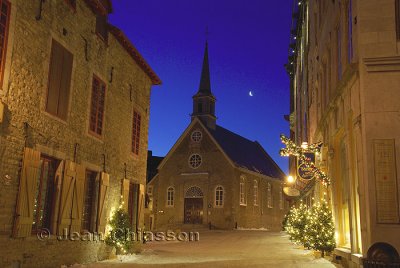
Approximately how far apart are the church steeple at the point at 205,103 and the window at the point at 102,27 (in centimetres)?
3005

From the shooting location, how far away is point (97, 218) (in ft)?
44.6

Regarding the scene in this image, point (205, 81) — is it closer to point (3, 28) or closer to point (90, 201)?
point (90, 201)

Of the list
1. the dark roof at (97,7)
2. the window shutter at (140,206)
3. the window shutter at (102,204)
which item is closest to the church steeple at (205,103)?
the window shutter at (140,206)

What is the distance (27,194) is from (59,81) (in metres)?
3.13

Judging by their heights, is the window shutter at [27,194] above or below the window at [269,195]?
below

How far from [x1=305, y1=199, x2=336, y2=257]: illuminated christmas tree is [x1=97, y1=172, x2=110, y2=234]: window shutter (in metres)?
6.24

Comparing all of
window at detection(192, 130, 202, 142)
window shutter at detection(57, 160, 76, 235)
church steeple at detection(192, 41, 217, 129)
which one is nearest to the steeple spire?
church steeple at detection(192, 41, 217, 129)

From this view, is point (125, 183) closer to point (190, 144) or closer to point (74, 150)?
point (74, 150)

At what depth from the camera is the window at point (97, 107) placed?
13570mm

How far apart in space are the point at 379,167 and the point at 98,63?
28.6 feet

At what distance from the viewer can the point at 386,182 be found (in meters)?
8.80

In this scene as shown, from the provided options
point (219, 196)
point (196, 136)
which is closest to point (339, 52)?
point (219, 196)

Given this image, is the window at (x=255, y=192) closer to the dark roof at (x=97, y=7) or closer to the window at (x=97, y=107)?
the window at (x=97, y=107)

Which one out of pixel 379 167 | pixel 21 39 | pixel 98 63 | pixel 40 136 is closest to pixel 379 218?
pixel 379 167
